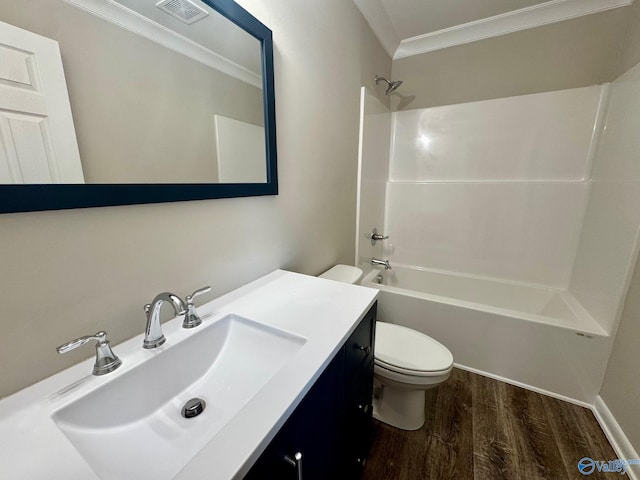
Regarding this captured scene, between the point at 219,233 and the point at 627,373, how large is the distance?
1.97m

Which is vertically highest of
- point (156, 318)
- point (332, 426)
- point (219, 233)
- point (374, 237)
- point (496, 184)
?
point (496, 184)

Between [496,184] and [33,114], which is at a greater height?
[33,114]

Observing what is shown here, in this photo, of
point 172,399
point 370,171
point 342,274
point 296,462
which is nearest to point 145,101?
point 172,399

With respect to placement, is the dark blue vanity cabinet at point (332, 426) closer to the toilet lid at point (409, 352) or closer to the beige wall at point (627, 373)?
the toilet lid at point (409, 352)

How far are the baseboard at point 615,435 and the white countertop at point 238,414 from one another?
1.41 metres

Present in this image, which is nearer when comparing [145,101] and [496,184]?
[145,101]

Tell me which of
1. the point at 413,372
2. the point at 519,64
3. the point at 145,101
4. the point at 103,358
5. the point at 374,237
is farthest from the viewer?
the point at 374,237

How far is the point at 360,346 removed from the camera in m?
0.89

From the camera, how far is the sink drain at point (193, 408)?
0.61m

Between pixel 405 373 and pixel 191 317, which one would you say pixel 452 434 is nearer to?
pixel 405 373

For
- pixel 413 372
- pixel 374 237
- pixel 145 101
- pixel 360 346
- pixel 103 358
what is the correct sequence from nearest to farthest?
pixel 103 358, pixel 145 101, pixel 360 346, pixel 413 372, pixel 374 237

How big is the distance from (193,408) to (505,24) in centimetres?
294

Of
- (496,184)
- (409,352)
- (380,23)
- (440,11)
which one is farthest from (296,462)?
(440,11)

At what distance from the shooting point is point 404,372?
46.9 inches
